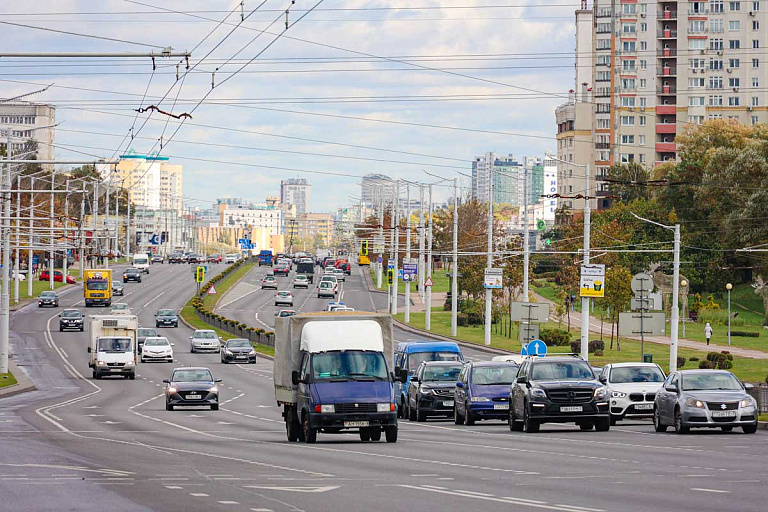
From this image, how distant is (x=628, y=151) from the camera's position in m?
168

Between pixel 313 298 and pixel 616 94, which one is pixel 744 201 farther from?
pixel 616 94

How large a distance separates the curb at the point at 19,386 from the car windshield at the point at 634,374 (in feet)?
82.9

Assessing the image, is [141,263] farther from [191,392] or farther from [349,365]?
[349,365]

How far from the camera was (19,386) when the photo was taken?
180 feet

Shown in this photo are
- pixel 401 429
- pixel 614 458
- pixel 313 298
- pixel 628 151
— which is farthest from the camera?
pixel 628 151

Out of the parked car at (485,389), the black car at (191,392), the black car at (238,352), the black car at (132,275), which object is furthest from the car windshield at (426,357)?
the black car at (132,275)

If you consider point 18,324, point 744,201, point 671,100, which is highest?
point 671,100

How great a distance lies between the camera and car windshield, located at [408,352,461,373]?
138ft

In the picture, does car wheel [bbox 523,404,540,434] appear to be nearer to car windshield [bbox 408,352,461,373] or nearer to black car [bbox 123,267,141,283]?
car windshield [bbox 408,352,461,373]

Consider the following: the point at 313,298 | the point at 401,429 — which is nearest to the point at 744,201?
the point at 313,298

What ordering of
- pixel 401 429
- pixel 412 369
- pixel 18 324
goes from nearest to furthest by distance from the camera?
pixel 401 429, pixel 412 369, pixel 18 324

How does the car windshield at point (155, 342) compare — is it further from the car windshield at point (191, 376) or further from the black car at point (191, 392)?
the black car at point (191, 392)

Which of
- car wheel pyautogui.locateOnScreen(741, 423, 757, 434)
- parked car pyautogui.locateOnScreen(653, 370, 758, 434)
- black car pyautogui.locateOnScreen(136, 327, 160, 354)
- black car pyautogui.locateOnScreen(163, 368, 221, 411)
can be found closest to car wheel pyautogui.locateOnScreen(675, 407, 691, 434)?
parked car pyautogui.locateOnScreen(653, 370, 758, 434)

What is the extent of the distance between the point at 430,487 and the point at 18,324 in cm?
8443
